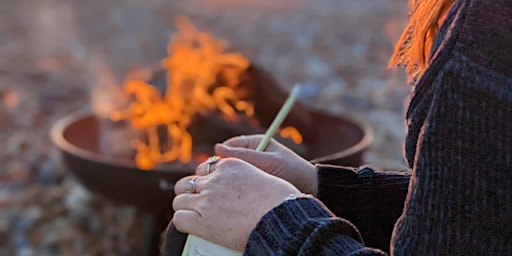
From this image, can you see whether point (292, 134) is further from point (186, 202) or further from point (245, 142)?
point (186, 202)

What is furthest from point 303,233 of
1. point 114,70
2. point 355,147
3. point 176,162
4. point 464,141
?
point 114,70

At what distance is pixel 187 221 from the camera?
43.9 inches

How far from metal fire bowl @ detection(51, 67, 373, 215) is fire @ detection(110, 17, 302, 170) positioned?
58 mm

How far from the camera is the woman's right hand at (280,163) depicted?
129cm

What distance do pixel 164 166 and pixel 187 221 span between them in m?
0.97

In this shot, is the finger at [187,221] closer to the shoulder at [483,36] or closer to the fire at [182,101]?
the shoulder at [483,36]

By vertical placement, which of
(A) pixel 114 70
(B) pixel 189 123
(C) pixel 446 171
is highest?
(C) pixel 446 171

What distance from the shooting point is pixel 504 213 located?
890 mm

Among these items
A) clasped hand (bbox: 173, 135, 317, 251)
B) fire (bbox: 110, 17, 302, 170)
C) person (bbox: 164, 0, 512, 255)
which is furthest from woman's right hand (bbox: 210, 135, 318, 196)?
fire (bbox: 110, 17, 302, 170)

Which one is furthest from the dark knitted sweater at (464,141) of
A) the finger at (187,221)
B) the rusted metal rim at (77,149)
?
the rusted metal rim at (77,149)

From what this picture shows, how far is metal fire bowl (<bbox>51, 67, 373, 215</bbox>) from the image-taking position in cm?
192

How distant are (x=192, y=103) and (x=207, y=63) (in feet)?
0.53

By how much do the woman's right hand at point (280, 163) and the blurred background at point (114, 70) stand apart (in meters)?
0.95

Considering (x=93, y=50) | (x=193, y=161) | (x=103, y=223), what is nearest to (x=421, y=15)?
(x=193, y=161)
